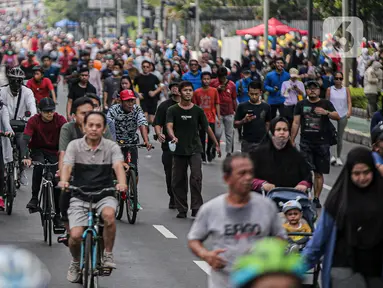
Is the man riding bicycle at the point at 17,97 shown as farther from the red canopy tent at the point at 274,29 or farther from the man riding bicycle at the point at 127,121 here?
the red canopy tent at the point at 274,29

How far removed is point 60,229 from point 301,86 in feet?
35.2

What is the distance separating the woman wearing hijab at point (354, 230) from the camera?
679cm

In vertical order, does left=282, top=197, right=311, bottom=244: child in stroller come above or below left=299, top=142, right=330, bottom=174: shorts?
above

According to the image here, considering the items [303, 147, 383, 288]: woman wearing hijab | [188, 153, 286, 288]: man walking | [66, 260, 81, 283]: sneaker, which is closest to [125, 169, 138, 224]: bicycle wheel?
[66, 260, 81, 283]: sneaker

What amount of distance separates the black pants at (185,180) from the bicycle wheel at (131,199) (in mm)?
782

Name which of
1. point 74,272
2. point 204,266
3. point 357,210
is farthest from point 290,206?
point 204,266

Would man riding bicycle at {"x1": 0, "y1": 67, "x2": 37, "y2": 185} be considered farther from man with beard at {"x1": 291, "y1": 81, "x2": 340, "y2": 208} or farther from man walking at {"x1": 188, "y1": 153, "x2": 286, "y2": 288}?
man walking at {"x1": 188, "y1": 153, "x2": 286, "y2": 288}

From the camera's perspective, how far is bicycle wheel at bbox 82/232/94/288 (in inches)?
371

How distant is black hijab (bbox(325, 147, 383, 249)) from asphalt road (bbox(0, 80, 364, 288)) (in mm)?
3920

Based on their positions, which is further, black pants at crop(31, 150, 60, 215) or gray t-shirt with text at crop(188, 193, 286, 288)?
black pants at crop(31, 150, 60, 215)

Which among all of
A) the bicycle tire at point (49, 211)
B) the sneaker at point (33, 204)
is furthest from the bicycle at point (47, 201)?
the sneaker at point (33, 204)

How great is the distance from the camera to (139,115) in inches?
596

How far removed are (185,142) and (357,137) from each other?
12.4 m

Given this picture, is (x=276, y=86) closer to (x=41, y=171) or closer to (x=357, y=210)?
(x=41, y=171)
